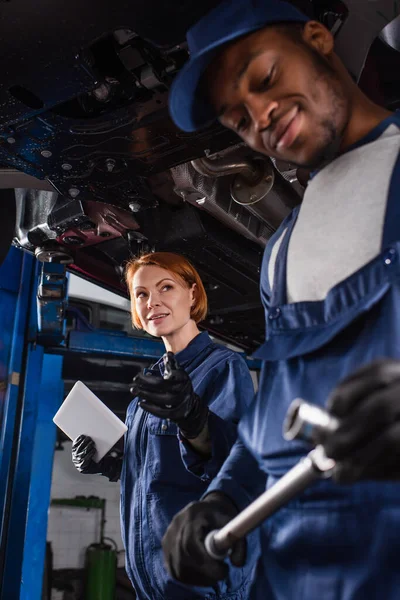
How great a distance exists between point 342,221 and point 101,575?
5.92 m

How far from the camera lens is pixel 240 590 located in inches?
61.2

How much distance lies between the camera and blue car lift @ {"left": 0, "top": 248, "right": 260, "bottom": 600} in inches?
95.7

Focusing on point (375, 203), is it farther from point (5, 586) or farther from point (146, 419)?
point (5, 586)

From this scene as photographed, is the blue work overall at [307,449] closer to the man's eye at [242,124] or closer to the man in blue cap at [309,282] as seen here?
the man in blue cap at [309,282]

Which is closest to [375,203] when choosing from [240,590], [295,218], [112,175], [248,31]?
[295,218]

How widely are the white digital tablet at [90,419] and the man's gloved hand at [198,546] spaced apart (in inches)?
36.7

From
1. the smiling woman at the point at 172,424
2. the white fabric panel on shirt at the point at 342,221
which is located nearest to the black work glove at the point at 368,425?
the white fabric panel on shirt at the point at 342,221

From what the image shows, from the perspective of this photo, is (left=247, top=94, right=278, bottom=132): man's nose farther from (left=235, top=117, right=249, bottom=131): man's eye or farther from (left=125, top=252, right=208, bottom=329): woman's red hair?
(left=125, top=252, right=208, bottom=329): woman's red hair

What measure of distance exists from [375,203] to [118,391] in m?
3.77

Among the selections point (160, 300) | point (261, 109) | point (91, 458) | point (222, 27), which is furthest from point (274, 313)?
point (91, 458)

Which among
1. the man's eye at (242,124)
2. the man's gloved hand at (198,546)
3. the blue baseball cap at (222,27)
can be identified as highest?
the blue baseball cap at (222,27)

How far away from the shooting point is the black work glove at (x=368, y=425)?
1.67 feet

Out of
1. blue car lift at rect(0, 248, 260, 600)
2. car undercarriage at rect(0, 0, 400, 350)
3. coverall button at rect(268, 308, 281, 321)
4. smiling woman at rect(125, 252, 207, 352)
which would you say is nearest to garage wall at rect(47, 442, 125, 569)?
blue car lift at rect(0, 248, 260, 600)

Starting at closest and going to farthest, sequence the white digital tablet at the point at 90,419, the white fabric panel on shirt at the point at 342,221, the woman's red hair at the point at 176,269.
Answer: the white fabric panel on shirt at the point at 342,221 < the white digital tablet at the point at 90,419 < the woman's red hair at the point at 176,269
